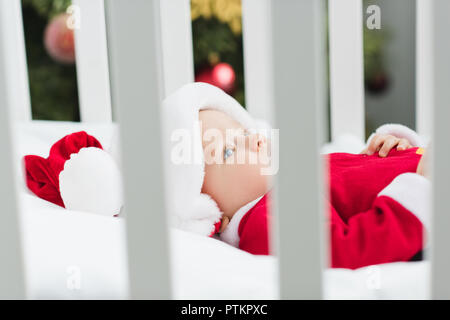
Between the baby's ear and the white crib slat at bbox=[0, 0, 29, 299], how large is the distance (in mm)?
365

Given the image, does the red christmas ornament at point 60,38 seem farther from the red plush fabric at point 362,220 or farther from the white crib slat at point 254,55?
the red plush fabric at point 362,220

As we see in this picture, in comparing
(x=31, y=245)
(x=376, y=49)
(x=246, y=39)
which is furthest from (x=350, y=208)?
(x=376, y=49)

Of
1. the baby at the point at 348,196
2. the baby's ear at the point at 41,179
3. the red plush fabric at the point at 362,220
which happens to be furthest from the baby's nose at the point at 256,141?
the baby's ear at the point at 41,179

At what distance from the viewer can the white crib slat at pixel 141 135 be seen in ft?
1.54

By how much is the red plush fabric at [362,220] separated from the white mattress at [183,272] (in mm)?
63

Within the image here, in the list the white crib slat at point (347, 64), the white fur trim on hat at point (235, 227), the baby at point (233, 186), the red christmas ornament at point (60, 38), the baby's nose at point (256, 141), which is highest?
the red christmas ornament at point (60, 38)

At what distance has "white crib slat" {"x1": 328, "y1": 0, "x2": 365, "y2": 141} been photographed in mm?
1204

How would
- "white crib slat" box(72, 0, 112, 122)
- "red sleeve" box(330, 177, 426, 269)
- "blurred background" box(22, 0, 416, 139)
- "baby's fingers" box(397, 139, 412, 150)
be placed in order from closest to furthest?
"red sleeve" box(330, 177, 426, 269) → "baby's fingers" box(397, 139, 412, 150) → "white crib slat" box(72, 0, 112, 122) → "blurred background" box(22, 0, 416, 139)

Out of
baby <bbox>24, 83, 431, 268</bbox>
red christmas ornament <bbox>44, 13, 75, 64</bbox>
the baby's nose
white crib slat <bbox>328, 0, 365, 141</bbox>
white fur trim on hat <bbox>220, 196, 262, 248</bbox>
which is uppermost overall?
red christmas ornament <bbox>44, 13, 75, 64</bbox>

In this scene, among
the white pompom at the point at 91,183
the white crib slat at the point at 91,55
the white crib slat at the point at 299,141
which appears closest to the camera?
the white crib slat at the point at 299,141

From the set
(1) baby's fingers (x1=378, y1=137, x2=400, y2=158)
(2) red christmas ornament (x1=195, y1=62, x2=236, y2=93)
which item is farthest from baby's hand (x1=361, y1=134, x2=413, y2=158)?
(2) red christmas ornament (x1=195, y1=62, x2=236, y2=93)

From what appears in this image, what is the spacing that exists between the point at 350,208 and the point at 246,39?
0.62 meters

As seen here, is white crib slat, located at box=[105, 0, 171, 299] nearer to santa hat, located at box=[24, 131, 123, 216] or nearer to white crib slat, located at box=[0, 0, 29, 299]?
white crib slat, located at box=[0, 0, 29, 299]

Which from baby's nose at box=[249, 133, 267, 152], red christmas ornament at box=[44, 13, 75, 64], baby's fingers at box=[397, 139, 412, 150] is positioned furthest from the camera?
red christmas ornament at box=[44, 13, 75, 64]
